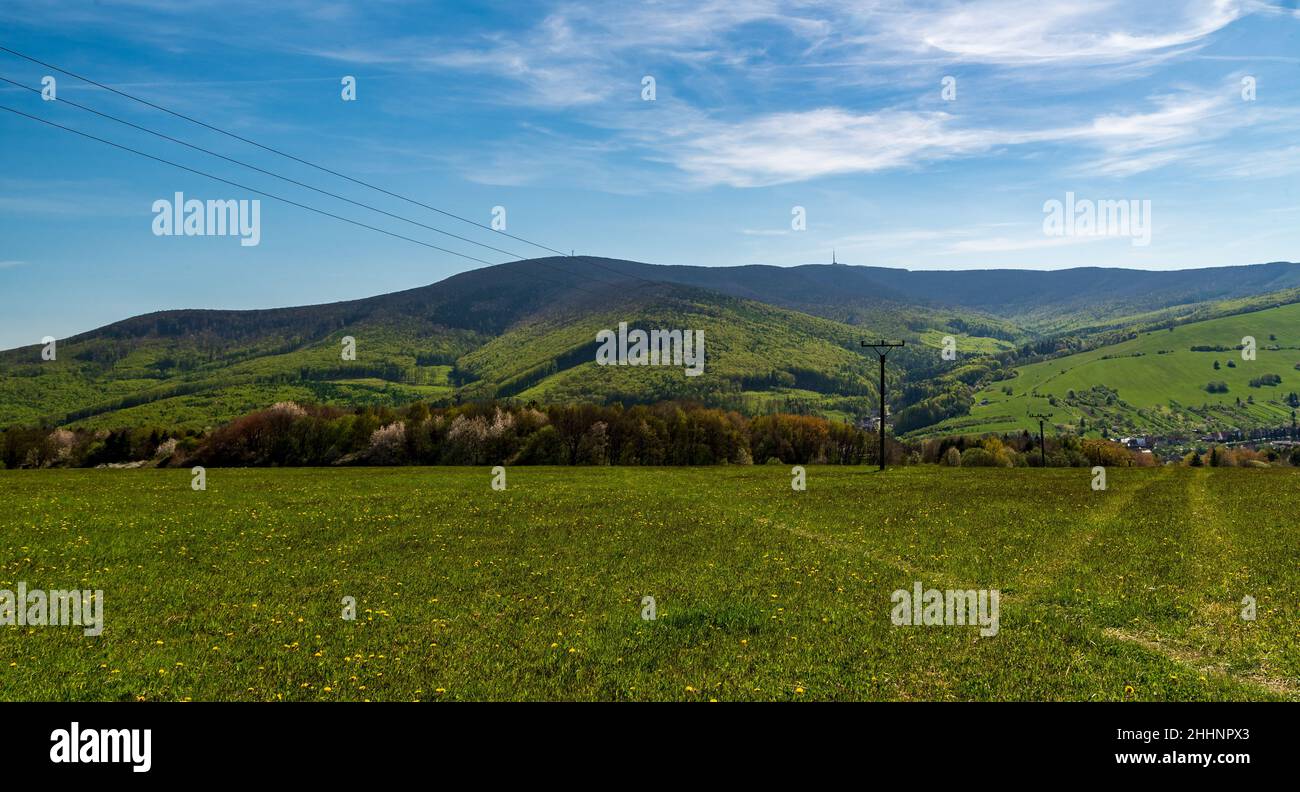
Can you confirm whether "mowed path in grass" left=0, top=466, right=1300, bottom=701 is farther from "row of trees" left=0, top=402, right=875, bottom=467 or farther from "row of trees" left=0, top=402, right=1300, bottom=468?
"row of trees" left=0, top=402, right=875, bottom=467

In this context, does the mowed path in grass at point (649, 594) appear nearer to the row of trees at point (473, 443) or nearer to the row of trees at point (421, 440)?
the row of trees at point (473, 443)

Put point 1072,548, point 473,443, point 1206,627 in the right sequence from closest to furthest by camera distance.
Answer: point 1206,627, point 1072,548, point 473,443

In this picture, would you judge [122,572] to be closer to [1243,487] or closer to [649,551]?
[649,551]

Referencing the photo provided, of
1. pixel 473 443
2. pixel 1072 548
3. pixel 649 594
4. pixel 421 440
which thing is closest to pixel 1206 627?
pixel 1072 548

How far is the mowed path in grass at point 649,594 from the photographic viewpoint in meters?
13.6

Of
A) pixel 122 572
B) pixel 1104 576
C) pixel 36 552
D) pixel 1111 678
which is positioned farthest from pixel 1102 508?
pixel 36 552

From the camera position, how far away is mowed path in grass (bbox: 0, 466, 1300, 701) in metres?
13.6

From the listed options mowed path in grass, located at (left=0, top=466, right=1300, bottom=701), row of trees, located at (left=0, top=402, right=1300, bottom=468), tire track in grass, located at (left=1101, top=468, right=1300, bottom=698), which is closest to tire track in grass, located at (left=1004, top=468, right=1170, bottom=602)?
mowed path in grass, located at (left=0, top=466, right=1300, bottom=701)

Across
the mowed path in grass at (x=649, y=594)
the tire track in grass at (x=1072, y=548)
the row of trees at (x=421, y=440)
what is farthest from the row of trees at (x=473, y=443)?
the mowed path in grass at (x=649, y=594)

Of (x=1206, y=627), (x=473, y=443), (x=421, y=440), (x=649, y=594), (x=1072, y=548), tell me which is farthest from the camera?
(x=421, y=440)

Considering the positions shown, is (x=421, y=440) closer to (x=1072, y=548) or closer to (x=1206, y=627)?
(x=1072, y=548)

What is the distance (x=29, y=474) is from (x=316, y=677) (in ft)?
241

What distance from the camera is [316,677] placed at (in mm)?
13695

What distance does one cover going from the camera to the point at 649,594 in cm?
2045
